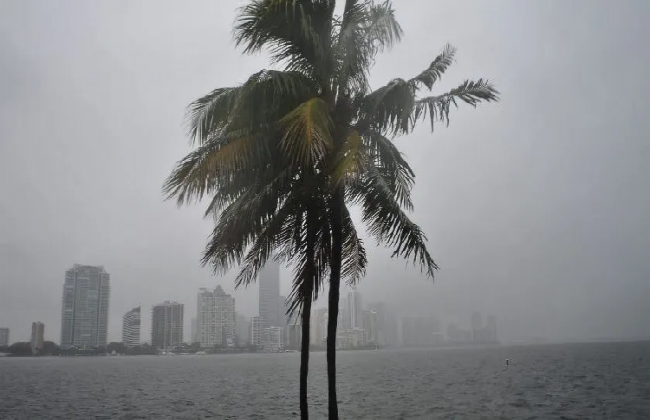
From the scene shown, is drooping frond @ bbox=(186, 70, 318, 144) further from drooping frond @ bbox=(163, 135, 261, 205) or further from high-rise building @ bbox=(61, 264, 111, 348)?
high-rise building @ bbox=(61, 264, 111, 348)

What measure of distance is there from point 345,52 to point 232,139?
2.81m

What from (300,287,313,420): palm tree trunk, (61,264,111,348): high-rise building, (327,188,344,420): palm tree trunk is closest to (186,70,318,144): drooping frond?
(327,188,344,420): palm tree trunk

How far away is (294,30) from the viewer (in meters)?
10.8

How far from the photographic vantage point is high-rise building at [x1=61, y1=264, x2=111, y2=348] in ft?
585

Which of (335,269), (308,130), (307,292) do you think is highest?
(308,130)

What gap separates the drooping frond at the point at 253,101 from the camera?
1046 cm

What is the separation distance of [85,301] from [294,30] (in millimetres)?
190023

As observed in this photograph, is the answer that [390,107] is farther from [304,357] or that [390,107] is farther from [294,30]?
[304,357]

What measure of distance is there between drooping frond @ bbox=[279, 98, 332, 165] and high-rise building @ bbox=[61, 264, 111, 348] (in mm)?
185289

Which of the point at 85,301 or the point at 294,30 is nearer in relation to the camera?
the point at 294,30

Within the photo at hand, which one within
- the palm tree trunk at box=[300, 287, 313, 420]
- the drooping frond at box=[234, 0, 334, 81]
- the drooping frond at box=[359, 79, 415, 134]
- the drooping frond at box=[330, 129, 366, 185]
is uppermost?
the drooping frond at box=[234, 0, 334, 81]

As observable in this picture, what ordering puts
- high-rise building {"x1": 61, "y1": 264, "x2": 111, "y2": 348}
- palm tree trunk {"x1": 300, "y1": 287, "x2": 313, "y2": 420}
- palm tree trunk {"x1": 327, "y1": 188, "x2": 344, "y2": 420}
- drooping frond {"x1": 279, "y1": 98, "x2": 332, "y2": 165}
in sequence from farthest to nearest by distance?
high-rise building {"x1": 61, "y1": 264, "x2": 111, "y2": 348} → palm tree trunk {"x1": 300, "y1": 287, "x2": 313, "y2": 420} → palm tree trunk {"x1": 327, "y1": 188, "x2": 344, "y2": 420} → drooping frond {"x1": 279, "y1": 98, "x2": 332, "y2": 165}

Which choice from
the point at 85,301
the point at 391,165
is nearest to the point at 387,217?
the point at 391,165

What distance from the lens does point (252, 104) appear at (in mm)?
10781
